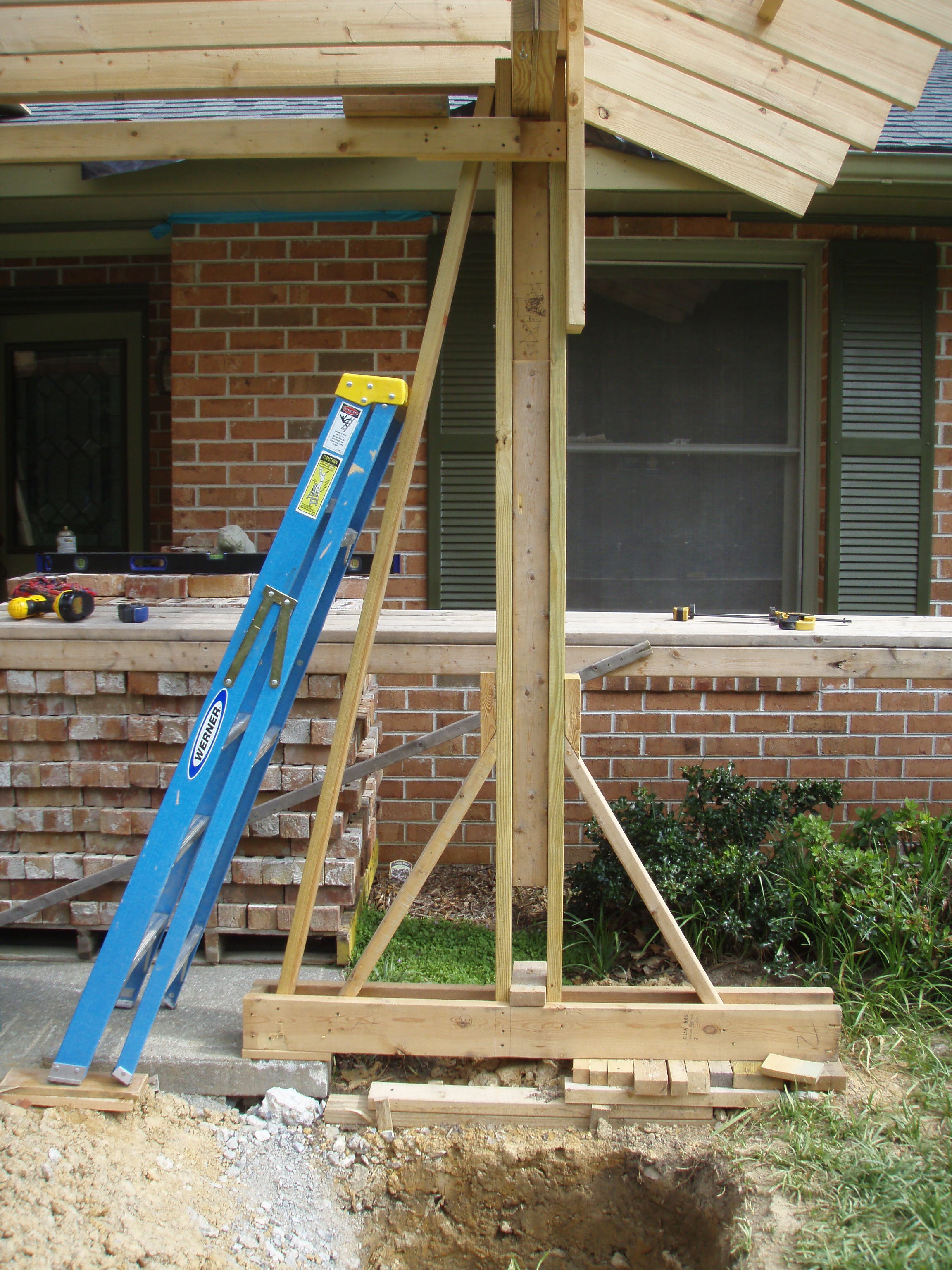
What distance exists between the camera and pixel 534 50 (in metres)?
2.49

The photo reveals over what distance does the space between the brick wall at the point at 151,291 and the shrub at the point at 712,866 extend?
11.4ft

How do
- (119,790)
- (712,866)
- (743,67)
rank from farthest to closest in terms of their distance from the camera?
(712,866)
(119,790)
(743,67)

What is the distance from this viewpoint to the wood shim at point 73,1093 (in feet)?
9.17

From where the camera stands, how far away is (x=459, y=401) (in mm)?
5055

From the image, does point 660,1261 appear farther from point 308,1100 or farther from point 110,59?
point 110,59

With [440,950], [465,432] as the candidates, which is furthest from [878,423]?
[440,950]

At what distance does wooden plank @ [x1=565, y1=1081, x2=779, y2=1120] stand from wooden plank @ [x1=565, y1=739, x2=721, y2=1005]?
0.89 feet

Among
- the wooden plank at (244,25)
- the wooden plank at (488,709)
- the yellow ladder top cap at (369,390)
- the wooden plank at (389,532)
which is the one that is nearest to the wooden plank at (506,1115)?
the wooden plank at (389,532)


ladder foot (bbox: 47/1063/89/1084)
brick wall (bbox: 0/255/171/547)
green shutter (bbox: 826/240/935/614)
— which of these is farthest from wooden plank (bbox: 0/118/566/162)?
brick wall (bbox: 0/255/171/547)

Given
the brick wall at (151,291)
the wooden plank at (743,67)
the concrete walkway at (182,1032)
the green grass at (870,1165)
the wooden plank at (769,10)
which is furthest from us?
the brick wall at (151,291)

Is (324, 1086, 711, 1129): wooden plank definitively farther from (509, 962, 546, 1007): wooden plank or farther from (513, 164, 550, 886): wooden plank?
(513, 164, 550, 886): wooden plank

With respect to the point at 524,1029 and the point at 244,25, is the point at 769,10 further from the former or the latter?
the point at 524,1029

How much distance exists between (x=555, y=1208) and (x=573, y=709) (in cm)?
144

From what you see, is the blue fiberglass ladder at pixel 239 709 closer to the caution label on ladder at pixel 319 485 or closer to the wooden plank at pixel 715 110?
the caution label on ladder at pixel 319 485
